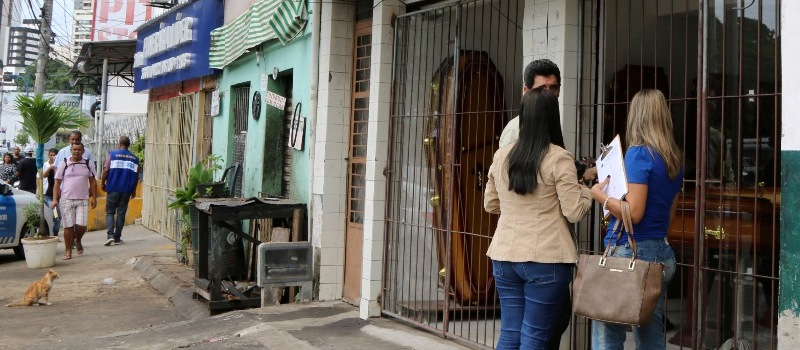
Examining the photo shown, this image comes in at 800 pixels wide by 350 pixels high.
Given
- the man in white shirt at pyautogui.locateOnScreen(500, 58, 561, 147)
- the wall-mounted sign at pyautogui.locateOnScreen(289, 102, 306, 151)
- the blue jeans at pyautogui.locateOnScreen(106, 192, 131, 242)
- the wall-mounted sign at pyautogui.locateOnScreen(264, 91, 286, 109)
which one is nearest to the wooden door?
the wall-mounted sign at pyautogui.locateOnScreen(289, 102, 306, 151)

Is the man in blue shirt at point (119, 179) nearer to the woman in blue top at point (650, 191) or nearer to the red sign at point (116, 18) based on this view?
the woman in blue top at point (650, 191)

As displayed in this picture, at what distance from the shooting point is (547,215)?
435cm

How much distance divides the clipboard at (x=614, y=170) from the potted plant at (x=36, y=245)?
9.65 metres

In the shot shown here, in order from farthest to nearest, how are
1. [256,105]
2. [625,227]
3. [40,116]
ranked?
1. [40,116]
2. [256,105]
3. [625,227]

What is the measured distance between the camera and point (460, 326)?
664 centimetres

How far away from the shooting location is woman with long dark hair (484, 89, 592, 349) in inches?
169

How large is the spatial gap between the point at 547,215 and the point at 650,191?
510mm

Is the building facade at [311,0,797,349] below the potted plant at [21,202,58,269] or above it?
above

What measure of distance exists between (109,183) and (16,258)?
1767 mm

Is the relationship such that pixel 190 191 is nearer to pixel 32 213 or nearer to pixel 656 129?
pixel 32 213

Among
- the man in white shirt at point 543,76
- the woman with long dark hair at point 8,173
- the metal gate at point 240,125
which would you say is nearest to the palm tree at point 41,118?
the metal gate at point 240,125

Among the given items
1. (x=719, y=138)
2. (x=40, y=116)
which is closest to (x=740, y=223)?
(x=719, y=138)

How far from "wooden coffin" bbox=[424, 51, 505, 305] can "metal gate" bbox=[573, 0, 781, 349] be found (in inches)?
58.0

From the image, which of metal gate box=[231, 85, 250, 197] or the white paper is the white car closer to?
metal gate box=[231, 85, 250, 197]
